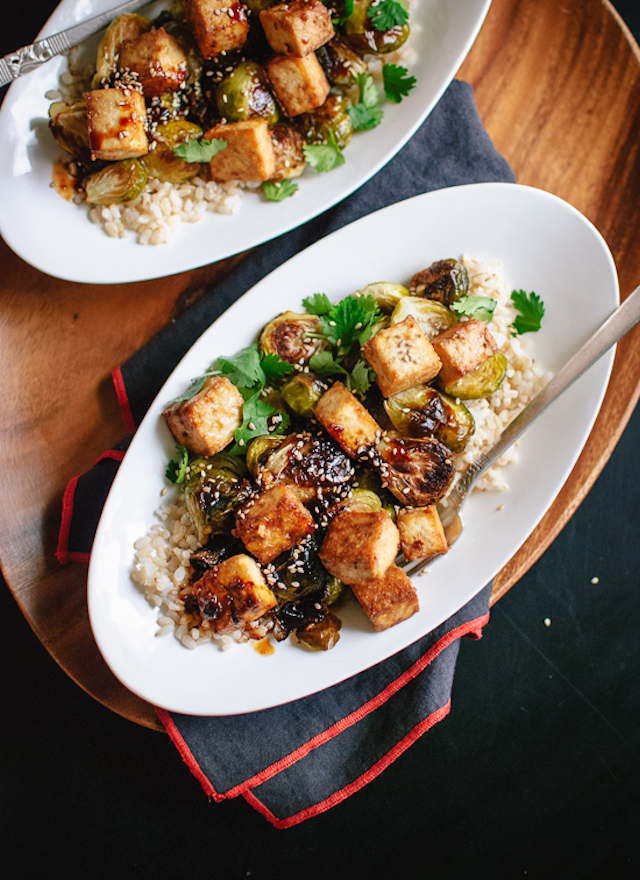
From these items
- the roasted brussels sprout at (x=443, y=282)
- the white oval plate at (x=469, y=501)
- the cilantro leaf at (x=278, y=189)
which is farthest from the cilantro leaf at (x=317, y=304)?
the cilantro leaf at (x=278, y=189)

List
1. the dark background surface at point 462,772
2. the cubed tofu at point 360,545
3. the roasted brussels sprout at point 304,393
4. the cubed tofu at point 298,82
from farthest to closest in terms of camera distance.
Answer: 1. the dark background surface at point 462,772
2. the cubed tofu at point 298,82
3. the roasted brussels sprout at point 304,393
4. the cubed tofu at point 360,545

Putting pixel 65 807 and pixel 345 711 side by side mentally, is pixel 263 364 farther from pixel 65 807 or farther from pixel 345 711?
pixel 65 807

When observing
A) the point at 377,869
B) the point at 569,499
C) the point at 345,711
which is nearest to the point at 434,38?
the point at 569,499

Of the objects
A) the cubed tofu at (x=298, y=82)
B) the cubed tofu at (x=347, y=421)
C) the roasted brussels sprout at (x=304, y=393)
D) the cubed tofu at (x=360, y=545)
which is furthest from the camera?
the cubed tofu at (x=298, y=82)

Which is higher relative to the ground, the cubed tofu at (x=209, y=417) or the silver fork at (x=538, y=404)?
the cubed tofu at (x=209, y=417)

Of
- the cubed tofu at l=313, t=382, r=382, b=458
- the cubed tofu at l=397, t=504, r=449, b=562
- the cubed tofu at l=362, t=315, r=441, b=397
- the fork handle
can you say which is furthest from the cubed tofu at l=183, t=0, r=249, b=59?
the cubed tofu at l=397, t=504, r=449, b=562

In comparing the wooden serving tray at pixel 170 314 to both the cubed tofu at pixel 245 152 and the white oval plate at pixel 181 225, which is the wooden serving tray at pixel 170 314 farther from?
the cubed tofu at pixel 245 152

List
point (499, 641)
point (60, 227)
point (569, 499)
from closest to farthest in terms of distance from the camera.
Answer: point (60, 227)
point (569, 499)
point (499, 641)
